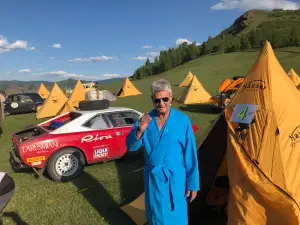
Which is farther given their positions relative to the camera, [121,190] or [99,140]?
[99,140]

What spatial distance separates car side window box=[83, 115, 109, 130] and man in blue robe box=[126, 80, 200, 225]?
13.0 ft

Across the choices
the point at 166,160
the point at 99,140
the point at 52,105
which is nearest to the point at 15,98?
the point at 52,105

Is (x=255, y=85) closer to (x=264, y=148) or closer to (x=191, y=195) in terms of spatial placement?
(x=264, y=148)

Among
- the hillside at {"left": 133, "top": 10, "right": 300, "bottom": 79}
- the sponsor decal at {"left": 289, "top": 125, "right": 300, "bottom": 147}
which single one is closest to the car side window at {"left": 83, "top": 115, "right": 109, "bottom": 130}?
the sponsor decal at {"left": 289, "top": 125, "right": 300, "bottom": 147}

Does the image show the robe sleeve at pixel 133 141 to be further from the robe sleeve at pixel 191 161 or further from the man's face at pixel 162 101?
the robe sleeve at pixel 191 161

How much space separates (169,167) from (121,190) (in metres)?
3.30

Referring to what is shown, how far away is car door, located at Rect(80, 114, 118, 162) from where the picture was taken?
660cm

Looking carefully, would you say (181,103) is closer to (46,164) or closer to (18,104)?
(18,104)

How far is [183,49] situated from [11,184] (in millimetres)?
98629

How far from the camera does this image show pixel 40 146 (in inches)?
240

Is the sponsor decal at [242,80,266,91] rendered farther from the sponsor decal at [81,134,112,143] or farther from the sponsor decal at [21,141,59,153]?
the sponsor decal at [21,141,59,153]

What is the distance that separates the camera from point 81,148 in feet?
21.4

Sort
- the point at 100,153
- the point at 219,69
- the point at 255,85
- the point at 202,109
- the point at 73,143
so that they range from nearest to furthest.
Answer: the point at 255,85 < the point at 73,143 < the point at 100,153 < the point at 202,109 < the point at 219,69

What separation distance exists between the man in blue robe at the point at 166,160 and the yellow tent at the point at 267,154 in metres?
0.83
